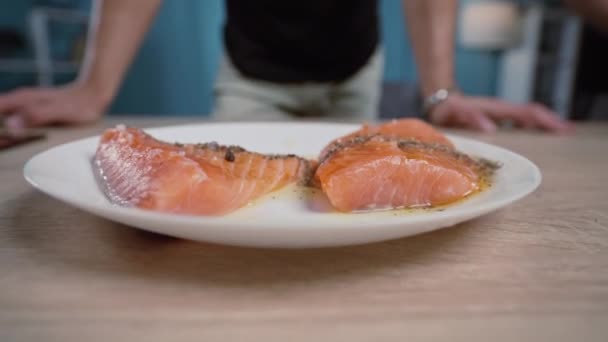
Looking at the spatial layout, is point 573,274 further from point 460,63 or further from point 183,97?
point 460,63

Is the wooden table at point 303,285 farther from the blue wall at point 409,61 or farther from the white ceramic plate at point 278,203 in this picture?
the blue wall at point 409,61

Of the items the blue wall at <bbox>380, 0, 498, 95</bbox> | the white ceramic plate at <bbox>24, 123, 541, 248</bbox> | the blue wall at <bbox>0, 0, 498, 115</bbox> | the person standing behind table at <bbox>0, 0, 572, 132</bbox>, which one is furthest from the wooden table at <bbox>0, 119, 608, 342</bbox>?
the blue wall at <bbox>0, 0, 498, 115</bbox>

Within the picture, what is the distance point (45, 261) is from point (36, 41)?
4.66m

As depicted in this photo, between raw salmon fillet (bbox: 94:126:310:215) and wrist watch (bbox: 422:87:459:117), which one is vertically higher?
raw salmon fillet (bbox: 94:126:310:215)

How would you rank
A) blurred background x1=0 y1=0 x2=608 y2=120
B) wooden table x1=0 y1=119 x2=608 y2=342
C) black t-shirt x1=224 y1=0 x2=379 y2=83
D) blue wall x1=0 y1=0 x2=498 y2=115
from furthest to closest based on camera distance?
blue wall x1=0 y1=0 x2=498 y2=115
blurred background x1=0 y1=0 x2=608 y2=120
black t-shirt x1=224 y1=0 x2=379 y2=83
wooden table x1=0 y1=119 x2=608 y2=342

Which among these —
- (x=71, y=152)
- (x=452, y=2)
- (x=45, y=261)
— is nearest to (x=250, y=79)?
(x=452, y=2)

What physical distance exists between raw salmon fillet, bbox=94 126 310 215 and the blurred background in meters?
3.36

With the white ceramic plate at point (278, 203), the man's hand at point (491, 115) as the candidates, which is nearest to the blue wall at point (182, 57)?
the man's hand at point (491, 115)

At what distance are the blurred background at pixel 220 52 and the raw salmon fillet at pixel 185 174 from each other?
3.36 metres

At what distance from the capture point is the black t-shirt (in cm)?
168

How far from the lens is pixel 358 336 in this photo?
0.32 meters

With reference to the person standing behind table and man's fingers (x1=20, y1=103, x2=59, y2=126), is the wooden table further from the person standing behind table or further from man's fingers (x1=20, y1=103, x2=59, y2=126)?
the person standing behind table

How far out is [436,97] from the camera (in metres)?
1.54

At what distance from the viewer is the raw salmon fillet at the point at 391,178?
534 millimetres
